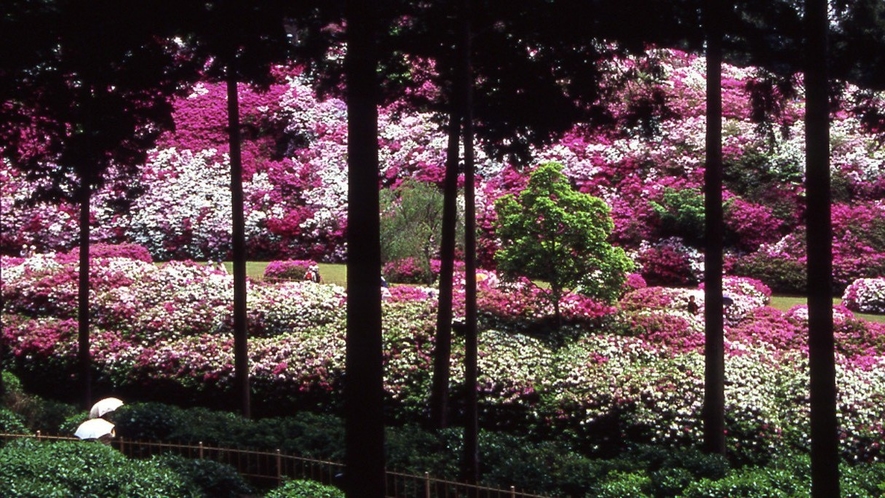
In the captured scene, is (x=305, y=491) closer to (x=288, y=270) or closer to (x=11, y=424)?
(x=11, y=424)

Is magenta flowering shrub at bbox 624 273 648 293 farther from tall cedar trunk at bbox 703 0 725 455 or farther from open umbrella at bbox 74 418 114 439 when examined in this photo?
open umbrella at bbox 74 418 114 439

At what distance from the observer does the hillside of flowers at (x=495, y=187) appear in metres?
20.4

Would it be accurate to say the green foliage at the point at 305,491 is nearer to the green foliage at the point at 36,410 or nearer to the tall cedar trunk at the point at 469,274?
the tall cedar trunk at the point at 469,274

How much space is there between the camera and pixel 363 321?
680 centimetres

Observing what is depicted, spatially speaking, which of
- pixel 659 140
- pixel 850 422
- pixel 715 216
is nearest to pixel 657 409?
pixel 850 422

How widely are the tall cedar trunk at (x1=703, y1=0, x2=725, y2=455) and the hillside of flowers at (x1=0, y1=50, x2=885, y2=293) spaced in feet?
23.9

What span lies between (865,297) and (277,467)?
13192mm

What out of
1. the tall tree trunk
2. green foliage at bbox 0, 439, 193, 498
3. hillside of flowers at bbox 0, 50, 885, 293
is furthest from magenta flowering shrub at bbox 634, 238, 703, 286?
green foliage at bbox 0, 439, 193, 498

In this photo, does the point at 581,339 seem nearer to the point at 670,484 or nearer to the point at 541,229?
the point at 541,229

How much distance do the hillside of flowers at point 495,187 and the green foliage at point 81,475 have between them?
34.9 ft

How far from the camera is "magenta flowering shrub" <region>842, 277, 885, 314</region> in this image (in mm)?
17703

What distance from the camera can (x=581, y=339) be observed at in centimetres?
1545

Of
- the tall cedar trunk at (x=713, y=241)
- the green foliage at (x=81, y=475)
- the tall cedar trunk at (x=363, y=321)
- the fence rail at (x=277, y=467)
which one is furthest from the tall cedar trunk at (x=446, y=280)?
Answer: the tall cedar trunk at (x=363, y=321)

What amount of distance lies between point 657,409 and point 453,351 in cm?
393
